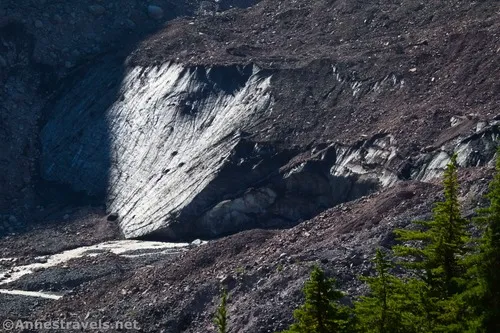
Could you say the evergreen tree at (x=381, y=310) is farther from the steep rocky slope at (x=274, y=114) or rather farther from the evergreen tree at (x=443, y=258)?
the steep rocky slope at (x=274, y=114)

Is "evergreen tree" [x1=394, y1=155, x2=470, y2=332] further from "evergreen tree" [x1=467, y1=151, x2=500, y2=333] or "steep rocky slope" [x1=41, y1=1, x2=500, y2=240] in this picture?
"steep rocky slope" [x1=41, y1=1, x2=500, y2=240]

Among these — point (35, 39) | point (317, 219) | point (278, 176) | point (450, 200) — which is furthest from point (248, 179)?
point (450, 200)

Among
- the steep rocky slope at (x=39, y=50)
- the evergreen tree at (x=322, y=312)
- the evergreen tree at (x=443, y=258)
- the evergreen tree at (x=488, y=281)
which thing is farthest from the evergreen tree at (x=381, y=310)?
the steep rocky slope at (x=39, y=50)

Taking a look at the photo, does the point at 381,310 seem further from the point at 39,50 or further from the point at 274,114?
the point at 39,50

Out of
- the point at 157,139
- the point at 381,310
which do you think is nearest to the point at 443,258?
the point at 381,310

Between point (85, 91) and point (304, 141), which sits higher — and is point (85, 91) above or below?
above

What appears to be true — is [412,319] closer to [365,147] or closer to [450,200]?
[450,200]
